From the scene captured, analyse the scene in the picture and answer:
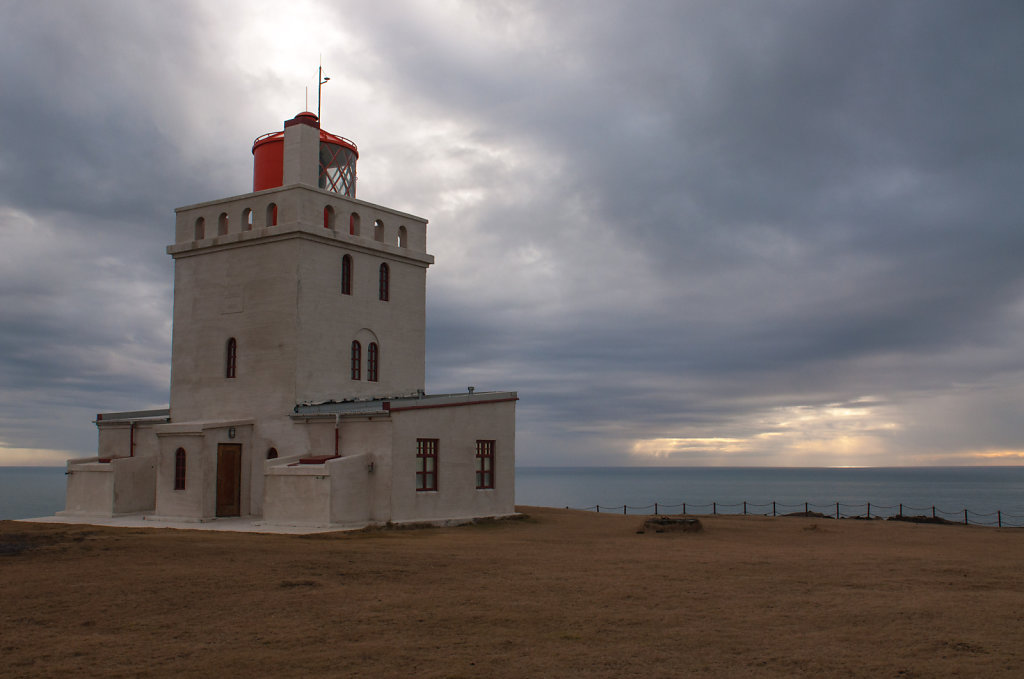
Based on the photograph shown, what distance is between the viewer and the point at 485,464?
83.3 feet

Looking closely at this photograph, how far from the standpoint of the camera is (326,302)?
25.3m

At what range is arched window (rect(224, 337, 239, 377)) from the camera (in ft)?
84.5

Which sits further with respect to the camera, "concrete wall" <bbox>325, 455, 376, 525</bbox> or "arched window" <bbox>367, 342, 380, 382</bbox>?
"arched window" <bbox>367, 342, 380, 382</bbox>

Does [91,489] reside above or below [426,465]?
below

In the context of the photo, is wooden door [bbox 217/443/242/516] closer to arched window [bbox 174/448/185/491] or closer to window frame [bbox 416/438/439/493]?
arched window [bbox 174/448/185/491]

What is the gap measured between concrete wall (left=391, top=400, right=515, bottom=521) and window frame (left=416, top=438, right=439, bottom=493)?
124 millimetres

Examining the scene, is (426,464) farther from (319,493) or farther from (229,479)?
(229,479)

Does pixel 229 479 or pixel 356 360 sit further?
pixel 356 360

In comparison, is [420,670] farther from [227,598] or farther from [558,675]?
[227,598]

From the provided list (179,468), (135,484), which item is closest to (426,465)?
(179,468)

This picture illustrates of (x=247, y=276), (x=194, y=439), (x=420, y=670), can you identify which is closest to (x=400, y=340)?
(x=247, y=276)

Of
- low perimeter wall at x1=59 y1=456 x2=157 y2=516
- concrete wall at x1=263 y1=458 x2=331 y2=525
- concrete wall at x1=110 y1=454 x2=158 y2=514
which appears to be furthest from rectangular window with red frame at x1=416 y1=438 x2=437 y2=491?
low perimeter wall at x1=59 y1=456 x2=157 y2=516

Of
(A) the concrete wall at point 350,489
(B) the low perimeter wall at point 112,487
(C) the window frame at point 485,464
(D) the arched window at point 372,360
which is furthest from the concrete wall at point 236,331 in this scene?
(C) the window frame at point 485,464

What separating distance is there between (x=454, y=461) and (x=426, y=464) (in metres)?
0.95
